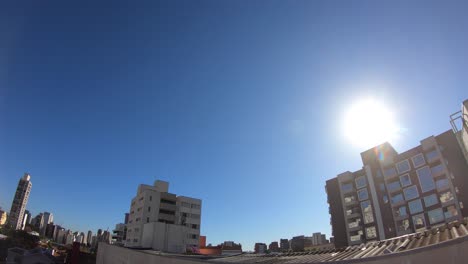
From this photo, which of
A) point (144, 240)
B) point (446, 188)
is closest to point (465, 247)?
point (446, 188)

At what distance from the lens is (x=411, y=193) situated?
54312 millimetres

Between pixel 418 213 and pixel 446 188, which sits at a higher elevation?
pixel 446 188

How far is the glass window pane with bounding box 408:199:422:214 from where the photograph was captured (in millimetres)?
52312

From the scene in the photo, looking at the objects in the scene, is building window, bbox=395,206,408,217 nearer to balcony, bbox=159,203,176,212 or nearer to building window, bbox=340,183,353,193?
building window, bbox=340,183,353,193

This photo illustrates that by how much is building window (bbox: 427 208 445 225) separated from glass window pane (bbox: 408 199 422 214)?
1.95 m

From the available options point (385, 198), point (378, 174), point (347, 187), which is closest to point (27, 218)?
point (347, 187)

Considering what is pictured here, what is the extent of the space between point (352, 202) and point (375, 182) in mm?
7223

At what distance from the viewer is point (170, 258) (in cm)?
1695

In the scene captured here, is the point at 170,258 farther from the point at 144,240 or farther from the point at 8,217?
the point at 8,217

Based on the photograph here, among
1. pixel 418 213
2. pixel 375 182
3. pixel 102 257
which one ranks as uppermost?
pixel 375 182

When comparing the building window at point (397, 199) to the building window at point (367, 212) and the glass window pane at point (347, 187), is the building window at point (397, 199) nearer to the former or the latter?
the building window at point (367, 212)

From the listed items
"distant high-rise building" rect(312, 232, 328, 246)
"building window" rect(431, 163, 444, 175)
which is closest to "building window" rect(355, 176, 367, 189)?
"building window" rect(431, 163, 444, 175)

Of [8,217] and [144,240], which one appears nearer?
[144,240]

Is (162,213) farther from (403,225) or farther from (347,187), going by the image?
(403,225)
